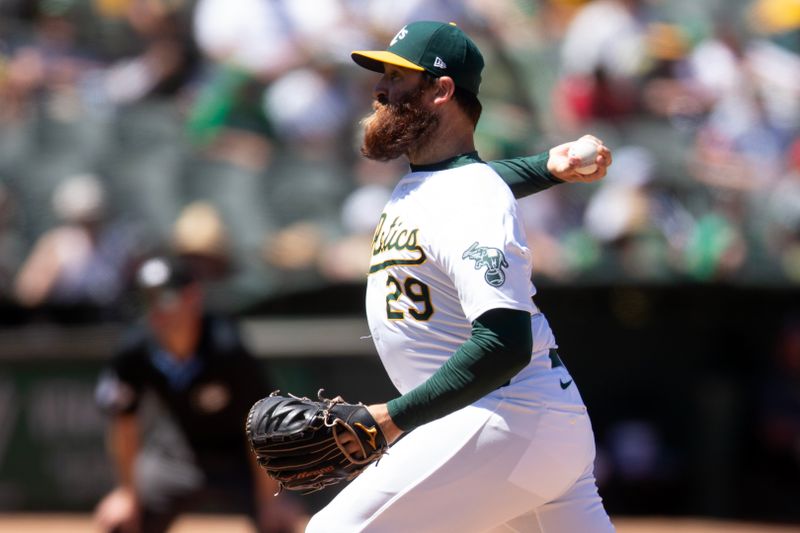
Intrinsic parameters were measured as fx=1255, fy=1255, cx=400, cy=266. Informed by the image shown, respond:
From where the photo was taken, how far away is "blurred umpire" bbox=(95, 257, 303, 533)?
527 centimetres

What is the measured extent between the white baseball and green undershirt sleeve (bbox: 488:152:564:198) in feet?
0.35

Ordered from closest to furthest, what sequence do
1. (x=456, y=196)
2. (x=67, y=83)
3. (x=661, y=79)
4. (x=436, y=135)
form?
(x=456, y=196)
(x=436, y=135)
(x=661, y=79)
(x=67, y=83)

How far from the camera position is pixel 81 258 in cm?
863

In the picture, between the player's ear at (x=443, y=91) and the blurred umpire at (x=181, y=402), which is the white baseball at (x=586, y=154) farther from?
the blurred umpire at (x=181, y=402)

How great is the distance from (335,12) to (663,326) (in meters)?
3.48

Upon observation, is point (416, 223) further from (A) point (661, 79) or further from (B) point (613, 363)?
(A) point (661, 79)

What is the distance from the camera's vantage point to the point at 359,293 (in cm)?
798

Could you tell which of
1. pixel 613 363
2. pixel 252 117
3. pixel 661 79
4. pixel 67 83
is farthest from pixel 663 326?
pixel 67 83

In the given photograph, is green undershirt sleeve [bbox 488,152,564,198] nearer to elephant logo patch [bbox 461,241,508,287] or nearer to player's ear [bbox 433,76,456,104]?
player's ear [bbox 433,76,456,104]

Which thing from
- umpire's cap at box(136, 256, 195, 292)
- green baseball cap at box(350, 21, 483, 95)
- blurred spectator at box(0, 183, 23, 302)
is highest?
green baseball cap at box(350, 21, 483, 95)

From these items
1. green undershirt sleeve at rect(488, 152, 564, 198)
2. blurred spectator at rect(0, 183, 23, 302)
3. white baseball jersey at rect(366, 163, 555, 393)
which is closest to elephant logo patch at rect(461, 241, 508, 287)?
white baseball jersey at rect(366, 163, 555, 393)

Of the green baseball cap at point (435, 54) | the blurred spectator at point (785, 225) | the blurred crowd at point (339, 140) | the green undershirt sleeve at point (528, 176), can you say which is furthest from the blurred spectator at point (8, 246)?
the green baseball cap at point (435, 54)

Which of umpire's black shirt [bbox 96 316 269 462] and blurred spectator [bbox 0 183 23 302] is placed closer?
umpire's black shirt [bbox 96 316 269 462]

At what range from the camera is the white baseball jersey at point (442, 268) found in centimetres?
274
